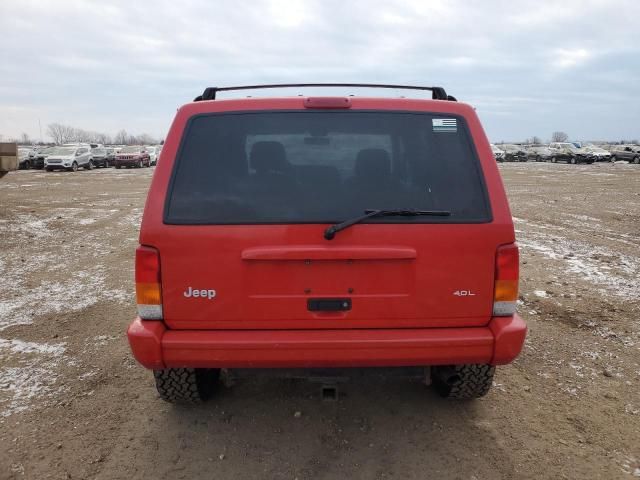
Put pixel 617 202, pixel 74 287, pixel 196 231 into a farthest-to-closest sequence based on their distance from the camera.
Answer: pixel 617 202 → pixel 74 287 → pixel 196 231

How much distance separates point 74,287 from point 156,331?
4444mm

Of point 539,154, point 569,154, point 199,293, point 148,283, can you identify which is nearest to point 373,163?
point 199,293

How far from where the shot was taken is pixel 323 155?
8.89 ft

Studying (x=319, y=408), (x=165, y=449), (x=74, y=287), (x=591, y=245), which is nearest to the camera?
(x=165, y=449)

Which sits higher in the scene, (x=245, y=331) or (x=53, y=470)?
(x=245, y=331)

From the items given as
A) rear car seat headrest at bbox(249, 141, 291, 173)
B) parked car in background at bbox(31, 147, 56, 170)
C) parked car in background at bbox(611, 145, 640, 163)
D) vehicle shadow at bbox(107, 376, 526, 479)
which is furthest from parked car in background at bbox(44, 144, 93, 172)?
parked car in background at bbox(611, 145, 640, 163)

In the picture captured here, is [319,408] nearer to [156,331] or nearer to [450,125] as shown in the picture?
[156,331]

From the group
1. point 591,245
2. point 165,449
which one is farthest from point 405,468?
point 591,245

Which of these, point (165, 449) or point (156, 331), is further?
point (165, 449)

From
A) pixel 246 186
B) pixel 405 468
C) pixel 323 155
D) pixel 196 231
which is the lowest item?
pixel 405 468

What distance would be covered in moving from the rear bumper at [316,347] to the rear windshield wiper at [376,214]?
22.6 inches

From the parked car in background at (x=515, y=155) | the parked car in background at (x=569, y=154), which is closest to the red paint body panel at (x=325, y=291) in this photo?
the parked car in background at (x=569, y=154)

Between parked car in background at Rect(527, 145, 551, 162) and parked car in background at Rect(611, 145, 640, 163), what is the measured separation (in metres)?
6.61

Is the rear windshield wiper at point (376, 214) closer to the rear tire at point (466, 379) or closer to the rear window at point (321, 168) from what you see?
the rear window at point (321, 168)
